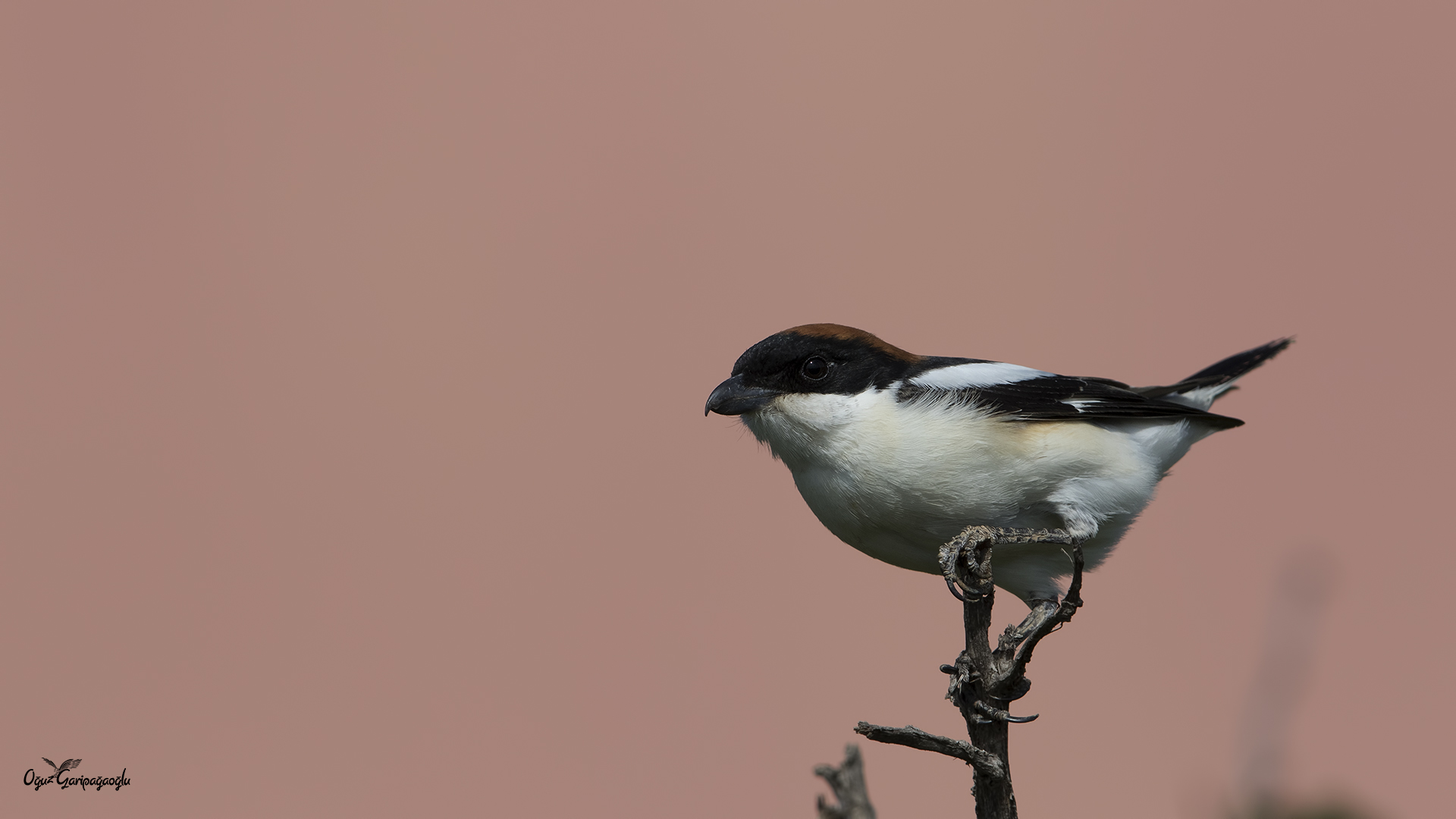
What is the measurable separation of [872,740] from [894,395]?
1040mm

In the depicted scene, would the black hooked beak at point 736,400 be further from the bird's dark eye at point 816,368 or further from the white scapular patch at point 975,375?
the white scapular patch at point 975,375

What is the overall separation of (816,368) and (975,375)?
56 centimetres

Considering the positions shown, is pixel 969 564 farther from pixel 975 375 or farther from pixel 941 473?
pixel 975 375

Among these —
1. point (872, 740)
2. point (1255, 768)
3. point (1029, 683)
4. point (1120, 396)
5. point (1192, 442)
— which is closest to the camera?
point (1255, 768)

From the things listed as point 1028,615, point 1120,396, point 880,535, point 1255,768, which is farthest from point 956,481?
point 1255,768

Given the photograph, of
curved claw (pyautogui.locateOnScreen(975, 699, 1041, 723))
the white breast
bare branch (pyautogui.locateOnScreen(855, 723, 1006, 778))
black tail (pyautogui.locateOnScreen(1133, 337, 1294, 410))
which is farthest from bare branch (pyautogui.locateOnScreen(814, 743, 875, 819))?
black tail (pyautogui.locateOnScreen(1133, 337, 1294, 410))

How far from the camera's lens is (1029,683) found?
269cm

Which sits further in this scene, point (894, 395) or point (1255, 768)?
point (894, 395)

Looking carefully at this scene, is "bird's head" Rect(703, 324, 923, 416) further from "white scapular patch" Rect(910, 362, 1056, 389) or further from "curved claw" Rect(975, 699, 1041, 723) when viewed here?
"curved claw" Rect(975, 699, 1041, 723)

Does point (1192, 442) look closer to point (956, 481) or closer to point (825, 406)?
point (956, 481)

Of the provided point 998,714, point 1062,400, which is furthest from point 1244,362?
point 998,714

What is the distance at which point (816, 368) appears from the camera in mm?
3018

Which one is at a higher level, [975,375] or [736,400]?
[975,375]

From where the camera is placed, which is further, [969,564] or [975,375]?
[975,375]
